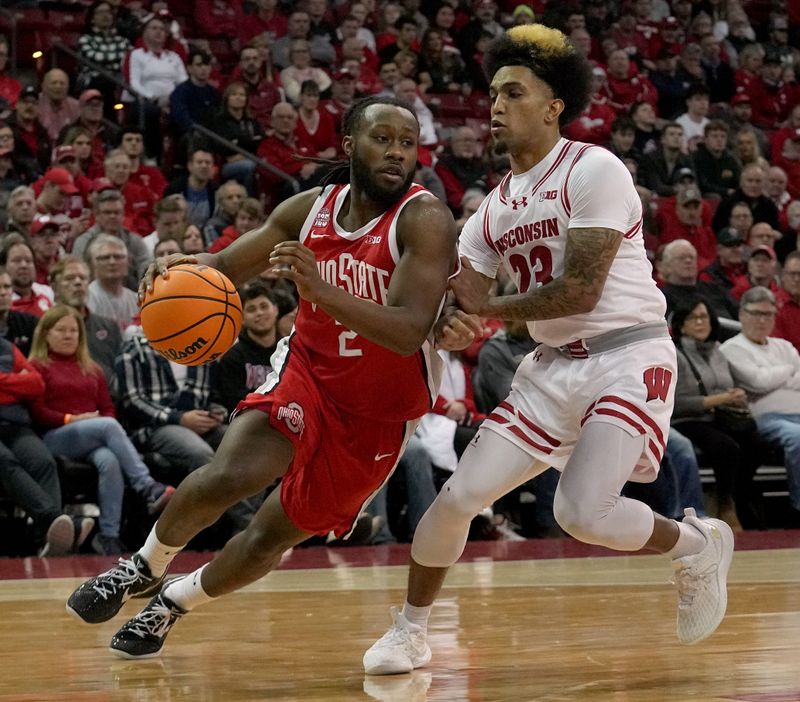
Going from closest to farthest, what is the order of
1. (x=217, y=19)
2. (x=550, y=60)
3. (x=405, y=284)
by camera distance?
(x=405, y=284) → (x=550, y=60) → (x=217, y=19)

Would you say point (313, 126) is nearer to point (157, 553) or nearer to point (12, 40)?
point (12, 40)

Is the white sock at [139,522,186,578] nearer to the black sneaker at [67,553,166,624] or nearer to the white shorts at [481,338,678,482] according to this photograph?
the black sneaker at [67,553,166,624]

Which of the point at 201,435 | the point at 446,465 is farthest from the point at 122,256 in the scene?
the point at 446,465

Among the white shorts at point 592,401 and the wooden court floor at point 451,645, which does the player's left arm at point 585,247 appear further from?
the wooden court floor at point 451,645

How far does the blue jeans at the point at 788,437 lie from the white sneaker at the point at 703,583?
5.16m

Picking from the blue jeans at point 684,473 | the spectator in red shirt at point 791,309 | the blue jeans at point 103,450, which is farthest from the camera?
the spectator in red shirt at point 791,309

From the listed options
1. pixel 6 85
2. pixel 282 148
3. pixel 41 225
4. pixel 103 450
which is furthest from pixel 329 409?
pixel 282 148

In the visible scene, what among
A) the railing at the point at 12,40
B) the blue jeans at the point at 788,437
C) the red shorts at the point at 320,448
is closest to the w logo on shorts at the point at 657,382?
the red shorts at the point at 320,448

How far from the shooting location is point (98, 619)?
4.64 m

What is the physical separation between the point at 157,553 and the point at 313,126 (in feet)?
28.1

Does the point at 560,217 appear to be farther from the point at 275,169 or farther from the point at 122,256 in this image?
the point at 275,169

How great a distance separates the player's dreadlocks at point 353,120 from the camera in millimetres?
4594

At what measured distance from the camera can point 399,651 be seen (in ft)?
14.6

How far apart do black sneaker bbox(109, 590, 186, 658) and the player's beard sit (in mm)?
1519
